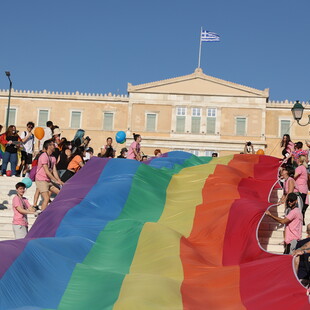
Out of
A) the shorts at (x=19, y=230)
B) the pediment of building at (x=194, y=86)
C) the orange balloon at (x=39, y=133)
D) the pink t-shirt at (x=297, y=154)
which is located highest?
the pediment of building at (x=194, y=86)

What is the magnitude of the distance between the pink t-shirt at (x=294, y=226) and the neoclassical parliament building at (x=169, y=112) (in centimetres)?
3766

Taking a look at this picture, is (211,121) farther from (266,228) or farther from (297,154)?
(266,228)

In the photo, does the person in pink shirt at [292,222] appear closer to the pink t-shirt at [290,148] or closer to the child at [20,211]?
the child at [20,211]

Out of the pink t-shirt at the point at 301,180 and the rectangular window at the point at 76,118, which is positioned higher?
the rectangular window at the point at 76,118

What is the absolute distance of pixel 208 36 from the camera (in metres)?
50.6

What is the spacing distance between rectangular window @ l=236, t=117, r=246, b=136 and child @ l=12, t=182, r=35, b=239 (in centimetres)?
3841

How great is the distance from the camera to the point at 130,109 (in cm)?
4853

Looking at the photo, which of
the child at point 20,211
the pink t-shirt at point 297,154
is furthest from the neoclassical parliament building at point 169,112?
the child at point 20,211

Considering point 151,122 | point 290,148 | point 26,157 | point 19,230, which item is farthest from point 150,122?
point 19,230

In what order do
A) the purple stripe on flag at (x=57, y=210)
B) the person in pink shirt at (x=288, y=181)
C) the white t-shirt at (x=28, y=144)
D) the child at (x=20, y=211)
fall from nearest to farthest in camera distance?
the purple stripe on flag at (x=57, y=210) → the child at (x=20, y=211) → the person in pink shirt at (x=288, y=181) → the white t-shirt at (x=28, y=144)

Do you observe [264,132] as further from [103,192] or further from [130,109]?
[103,192]

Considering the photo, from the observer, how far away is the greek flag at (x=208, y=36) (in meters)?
50.4

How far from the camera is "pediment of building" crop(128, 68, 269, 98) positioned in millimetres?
48438

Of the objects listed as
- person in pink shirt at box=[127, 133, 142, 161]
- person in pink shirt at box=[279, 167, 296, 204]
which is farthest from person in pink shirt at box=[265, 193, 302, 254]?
person in pink shirt at box=[127, 133, 142, 161]
